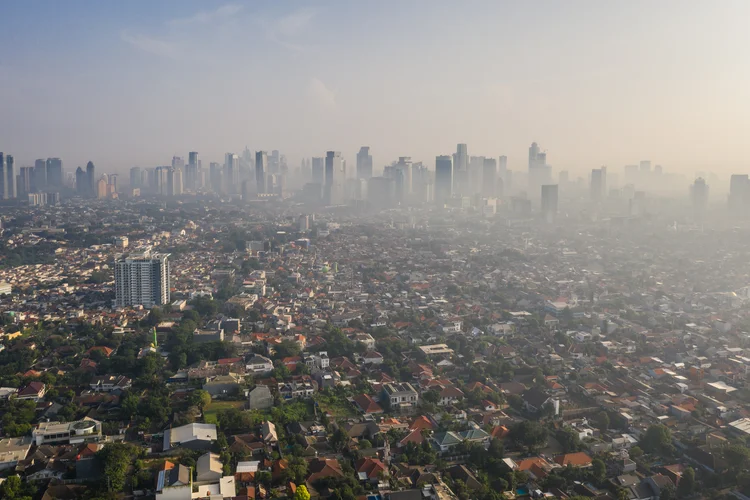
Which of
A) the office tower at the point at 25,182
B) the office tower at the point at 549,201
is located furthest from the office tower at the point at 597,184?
the office tower at the point at 25,182

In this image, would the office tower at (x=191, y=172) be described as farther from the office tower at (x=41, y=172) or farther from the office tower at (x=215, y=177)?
the office tower at (x=41, y=172)

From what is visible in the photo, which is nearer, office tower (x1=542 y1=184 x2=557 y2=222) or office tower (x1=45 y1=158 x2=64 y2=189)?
office tower (x1=542 y1=184 x2=557 y2=222)

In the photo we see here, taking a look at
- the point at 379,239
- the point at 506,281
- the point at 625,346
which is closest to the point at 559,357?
the point at 625,346

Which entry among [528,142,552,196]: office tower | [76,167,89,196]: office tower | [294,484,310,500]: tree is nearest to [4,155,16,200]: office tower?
[76,167,89,196]: office tower

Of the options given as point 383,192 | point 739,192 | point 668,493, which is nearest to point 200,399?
point 668,493

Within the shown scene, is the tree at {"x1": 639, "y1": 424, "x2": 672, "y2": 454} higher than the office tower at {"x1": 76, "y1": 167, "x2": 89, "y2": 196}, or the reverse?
the office tower at {"x1": 76, "y1": 167, "x2": 89, "y2": 196}

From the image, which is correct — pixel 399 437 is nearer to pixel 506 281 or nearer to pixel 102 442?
pixel 102 442

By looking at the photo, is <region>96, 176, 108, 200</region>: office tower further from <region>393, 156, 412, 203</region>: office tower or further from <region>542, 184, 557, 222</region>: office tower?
<region>542, 184, 557, 222</region>: office tower
